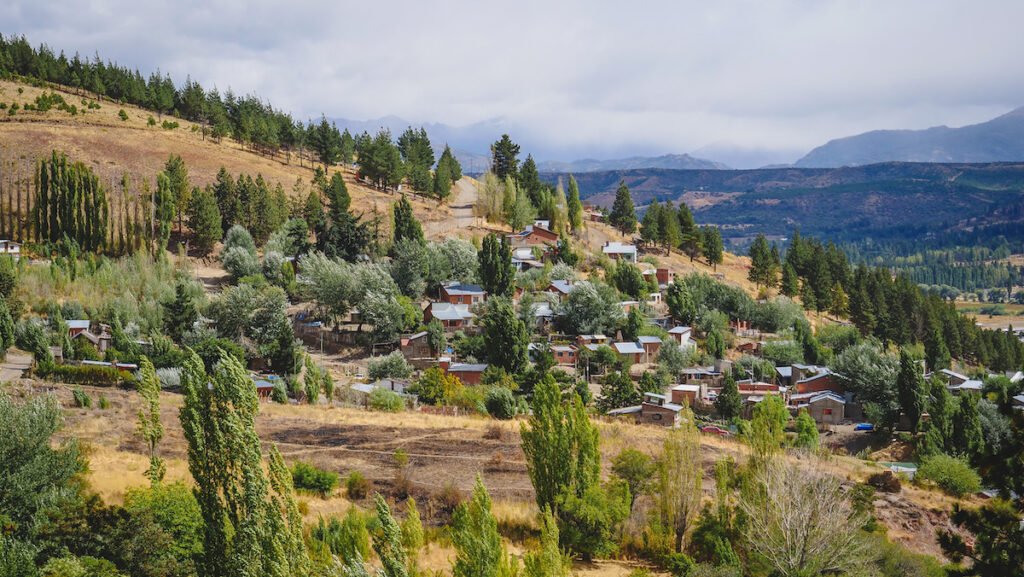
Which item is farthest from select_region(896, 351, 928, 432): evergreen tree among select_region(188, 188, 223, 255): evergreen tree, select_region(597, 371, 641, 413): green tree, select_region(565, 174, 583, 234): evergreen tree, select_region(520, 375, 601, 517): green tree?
select_region(188, 188, 223, 255): evergreen tree

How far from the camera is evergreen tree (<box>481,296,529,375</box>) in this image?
39.2 meters

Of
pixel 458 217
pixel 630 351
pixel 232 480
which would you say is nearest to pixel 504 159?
pixel 458 217

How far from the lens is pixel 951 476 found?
1113 inches

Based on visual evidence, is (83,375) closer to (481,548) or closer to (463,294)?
(463,294)

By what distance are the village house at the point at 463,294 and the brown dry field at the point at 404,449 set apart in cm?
1896

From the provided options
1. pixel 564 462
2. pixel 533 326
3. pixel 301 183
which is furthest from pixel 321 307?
pixel 564 462

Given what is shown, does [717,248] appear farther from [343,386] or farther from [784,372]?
[343,386]

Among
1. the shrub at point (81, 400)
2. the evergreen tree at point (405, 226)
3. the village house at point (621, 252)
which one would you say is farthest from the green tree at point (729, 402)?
the shrub at point (81, 400)

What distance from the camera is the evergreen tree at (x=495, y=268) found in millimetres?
49562

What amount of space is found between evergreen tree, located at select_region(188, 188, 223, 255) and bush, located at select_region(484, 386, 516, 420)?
95.1ft

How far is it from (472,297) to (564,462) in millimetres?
29851

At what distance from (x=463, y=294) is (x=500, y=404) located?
54.3 ft

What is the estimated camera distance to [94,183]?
50375mm

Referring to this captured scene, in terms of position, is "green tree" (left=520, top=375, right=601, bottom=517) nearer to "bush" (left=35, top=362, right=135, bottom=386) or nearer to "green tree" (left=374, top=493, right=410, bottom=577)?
"green tree" (left=374, top=493, right=410, bottom=577)
